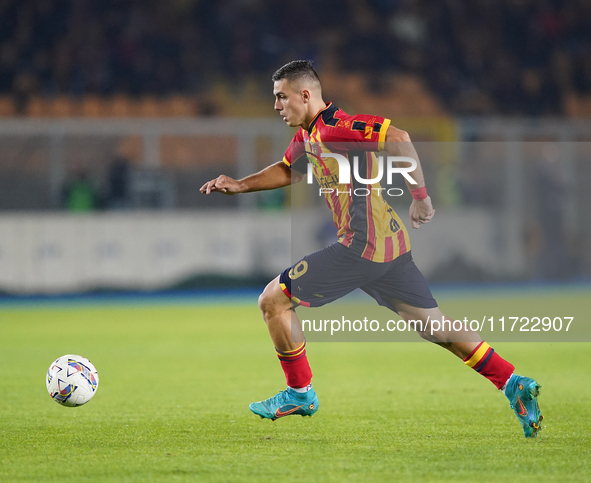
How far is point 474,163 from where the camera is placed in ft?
53.7

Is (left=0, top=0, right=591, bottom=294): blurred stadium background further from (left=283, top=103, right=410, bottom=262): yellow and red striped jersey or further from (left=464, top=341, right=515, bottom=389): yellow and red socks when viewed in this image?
(left=464, top=341, right=515, bottom=389): yellow and red socks

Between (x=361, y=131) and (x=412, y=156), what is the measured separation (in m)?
0.35

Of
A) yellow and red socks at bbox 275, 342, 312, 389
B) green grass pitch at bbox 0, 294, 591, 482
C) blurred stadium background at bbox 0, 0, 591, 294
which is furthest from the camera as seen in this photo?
blurred stadium background at bbox 0, 0, 591, 294

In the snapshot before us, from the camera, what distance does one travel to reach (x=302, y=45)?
68.6 feet

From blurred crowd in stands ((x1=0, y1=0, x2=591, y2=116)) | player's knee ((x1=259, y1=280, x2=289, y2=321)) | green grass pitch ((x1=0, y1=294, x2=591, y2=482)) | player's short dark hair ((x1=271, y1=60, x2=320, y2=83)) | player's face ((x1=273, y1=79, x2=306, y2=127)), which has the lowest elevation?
green grass pitch ((x1=0, y1=294, x2=591, y2=482))

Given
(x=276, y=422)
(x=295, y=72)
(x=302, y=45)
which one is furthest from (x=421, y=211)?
(x=302, y=45)

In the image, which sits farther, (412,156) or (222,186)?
(222,186)

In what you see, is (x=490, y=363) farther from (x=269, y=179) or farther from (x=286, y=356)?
(x=269, y=179)

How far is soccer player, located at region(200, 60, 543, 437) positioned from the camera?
476cm

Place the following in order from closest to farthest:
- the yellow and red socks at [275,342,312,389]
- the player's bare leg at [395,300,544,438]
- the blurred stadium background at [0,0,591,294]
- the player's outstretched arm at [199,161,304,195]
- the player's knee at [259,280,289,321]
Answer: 1. the player's bare leg at [395,300,544,438]
2. the player's knee at [259,280,289,321]
3. the yellow and red socks at [275,342,312,389]
4. the player's outstretched arm at [199,161,304,195]
5. the blurred stadium background at [0,0,591,294]

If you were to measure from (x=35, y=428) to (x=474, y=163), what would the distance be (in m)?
12.7

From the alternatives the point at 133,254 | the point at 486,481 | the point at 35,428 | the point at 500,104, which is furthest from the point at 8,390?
the point at 500,104

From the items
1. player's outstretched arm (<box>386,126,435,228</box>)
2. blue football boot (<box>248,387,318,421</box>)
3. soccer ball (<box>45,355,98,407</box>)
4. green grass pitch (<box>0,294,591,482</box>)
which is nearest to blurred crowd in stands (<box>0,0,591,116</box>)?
green grass pitch (<box>0,294,591,482</box>)

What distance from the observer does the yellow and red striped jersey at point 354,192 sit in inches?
188
